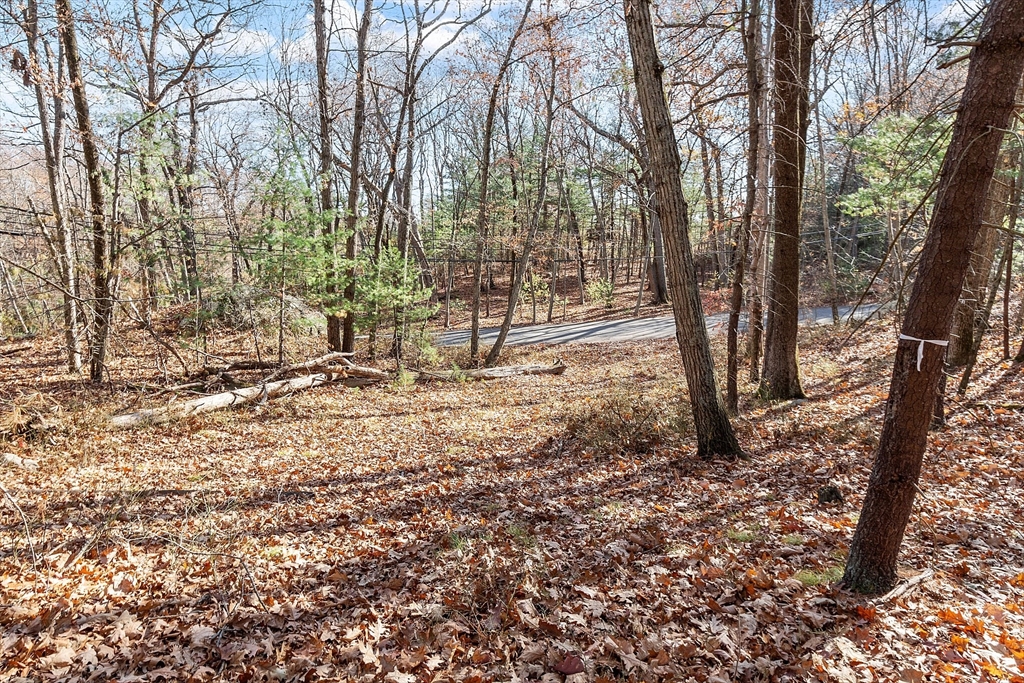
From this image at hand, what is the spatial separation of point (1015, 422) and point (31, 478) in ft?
41.8

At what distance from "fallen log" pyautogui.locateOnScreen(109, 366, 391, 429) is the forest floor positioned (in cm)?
33

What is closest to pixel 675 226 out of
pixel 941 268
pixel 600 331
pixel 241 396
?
pixel 941 268

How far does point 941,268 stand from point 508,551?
3.90 m

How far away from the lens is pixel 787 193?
8875mm

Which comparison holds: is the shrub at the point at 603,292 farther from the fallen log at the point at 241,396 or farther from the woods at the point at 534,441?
the fallen log at the point at 241,396

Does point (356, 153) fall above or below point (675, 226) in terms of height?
above

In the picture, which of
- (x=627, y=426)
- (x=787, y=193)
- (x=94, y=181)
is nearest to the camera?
(x=627, y=426)

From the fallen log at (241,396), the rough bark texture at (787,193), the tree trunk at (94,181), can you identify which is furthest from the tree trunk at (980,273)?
the tree trunk at (94,181)

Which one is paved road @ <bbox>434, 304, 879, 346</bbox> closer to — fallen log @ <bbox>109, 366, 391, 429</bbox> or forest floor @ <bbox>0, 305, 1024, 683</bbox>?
fallen log @ <bbox>109, 366, 391, 429</bbox>

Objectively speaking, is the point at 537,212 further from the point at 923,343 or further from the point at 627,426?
the point at 923,343

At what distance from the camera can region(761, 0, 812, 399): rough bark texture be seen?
8453 millimetres

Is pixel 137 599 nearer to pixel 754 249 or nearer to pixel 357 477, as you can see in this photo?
pixel 357 477

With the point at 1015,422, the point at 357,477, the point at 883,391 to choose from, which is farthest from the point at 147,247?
the point at 1015,422

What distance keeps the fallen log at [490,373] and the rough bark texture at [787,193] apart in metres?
7.33
